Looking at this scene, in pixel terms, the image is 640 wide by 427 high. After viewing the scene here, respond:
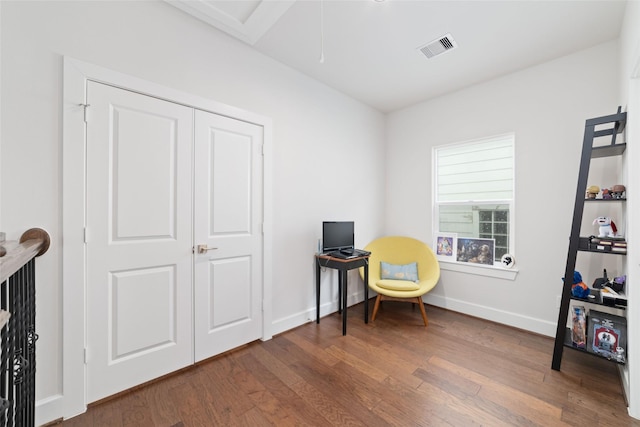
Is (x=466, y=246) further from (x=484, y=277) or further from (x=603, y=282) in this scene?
(x=603, y=282)

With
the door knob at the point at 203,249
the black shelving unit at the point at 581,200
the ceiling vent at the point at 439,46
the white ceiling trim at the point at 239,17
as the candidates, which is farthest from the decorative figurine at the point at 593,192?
the door knob at the point at 203,249

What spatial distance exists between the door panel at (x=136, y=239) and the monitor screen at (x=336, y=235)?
4.43 ft

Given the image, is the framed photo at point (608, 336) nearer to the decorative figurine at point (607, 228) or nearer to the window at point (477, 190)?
the decorative figurine at point (607, 228)

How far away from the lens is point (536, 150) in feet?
8.91

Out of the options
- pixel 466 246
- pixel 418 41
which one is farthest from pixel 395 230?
pixel 418 41

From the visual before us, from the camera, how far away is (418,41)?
2.35 m

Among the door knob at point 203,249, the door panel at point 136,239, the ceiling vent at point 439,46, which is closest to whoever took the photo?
the door panel at point 136,239

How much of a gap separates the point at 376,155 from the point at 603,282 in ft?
8.81

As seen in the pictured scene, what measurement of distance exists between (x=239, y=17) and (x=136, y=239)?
74.6 inches

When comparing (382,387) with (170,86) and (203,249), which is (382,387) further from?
(170,86)

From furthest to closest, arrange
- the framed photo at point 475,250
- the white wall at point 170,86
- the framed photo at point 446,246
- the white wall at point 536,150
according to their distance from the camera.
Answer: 1. the framed photo at point 446,246
2. the framed photo at point 475,250
3. the white wall at point 536,150
4. the white wall at point 170,86

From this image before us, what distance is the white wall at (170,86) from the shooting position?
1.48m

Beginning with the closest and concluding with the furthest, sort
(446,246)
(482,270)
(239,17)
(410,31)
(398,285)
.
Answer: (239,17), (410,31), (398,285), (482,270), (446,246)

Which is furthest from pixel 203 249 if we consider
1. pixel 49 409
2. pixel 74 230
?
pixel 49 409
